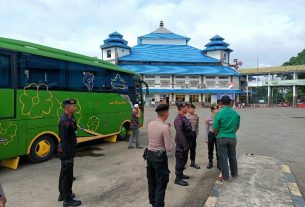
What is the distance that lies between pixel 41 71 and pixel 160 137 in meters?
5.43

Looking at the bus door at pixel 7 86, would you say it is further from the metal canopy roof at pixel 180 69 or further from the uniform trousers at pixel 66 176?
the metal canopy roof at pixel 180 69

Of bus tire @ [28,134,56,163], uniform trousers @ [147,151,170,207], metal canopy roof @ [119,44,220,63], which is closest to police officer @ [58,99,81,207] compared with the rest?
uniform trousers @ [147,151,170,207]

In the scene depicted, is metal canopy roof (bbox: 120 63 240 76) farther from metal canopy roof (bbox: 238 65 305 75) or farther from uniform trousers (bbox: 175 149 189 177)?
uniform trousers (bbox: 175 149 189 177)

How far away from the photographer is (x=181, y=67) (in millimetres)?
59219

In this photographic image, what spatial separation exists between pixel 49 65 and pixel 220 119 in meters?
5.41

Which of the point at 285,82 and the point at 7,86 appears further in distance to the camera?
the point at 285,82

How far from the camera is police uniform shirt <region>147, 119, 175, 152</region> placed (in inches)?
184

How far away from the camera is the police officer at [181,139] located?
6727 mm

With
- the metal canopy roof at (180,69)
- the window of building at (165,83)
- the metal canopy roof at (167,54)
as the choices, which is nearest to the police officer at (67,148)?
the metal canopy roof at (180,69)

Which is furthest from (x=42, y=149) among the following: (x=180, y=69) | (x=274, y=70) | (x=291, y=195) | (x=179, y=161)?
(x=274, y=70)

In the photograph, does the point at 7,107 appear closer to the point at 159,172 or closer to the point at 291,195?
the point at 159,172

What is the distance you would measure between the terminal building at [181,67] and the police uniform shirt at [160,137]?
160 ft

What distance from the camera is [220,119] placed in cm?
641

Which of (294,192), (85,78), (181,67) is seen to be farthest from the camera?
(181,67)
